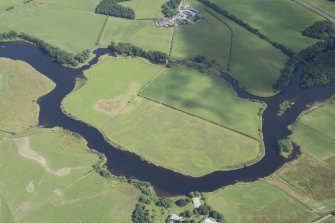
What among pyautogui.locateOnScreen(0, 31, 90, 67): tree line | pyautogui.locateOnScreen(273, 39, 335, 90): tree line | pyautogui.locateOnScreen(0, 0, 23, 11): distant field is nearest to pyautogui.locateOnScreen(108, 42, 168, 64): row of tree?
pyautogui.locateOnScreen(0, 31, 90, 67): tree line

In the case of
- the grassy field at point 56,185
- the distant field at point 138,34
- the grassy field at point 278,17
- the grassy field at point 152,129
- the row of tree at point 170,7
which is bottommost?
the grassy field at point 56,185

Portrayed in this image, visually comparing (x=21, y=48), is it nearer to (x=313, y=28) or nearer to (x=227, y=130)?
(x=227, y=130)

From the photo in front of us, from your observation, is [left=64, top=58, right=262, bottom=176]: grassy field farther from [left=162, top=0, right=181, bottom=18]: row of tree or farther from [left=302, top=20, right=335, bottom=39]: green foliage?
[left=302, top=20, right=335, bottom=39]: green foliage

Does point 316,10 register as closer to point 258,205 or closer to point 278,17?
point 278,17

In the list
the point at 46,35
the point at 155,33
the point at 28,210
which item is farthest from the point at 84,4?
the point at 28,210

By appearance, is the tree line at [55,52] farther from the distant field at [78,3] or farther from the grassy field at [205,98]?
the grassy field at [205,98]

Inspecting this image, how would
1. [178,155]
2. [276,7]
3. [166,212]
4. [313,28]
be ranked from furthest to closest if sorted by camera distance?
[276,7] → [313,28] → [178,155] → [166,212]

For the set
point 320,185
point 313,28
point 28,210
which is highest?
point 313,28

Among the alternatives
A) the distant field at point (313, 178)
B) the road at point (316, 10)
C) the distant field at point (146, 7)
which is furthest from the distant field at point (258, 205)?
the distant field at point (146, 7)
